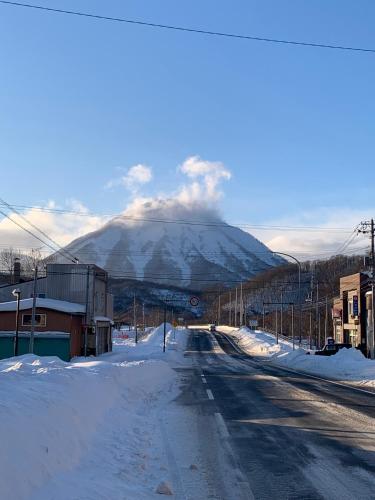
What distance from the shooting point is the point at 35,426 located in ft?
23.1

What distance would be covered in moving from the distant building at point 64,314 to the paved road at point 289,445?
33697 mm

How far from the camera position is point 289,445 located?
10.1 metres

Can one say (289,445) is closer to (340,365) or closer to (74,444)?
(74,444)

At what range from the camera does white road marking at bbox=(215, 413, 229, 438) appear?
37.3 feet

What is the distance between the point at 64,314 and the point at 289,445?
42682 millimetres


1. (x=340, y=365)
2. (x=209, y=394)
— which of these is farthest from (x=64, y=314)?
(x=209, y=394)

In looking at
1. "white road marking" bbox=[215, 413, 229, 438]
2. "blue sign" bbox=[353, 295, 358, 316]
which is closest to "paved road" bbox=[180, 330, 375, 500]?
"white road marking" bbox=[215, 413, 229, 438]

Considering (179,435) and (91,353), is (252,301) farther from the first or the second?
(179,435)

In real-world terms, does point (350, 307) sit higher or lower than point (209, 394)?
higher

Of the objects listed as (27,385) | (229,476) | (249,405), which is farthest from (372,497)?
(249,405)

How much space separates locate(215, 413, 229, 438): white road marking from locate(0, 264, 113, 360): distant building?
3784 cm

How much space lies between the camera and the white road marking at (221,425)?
37.3 feet

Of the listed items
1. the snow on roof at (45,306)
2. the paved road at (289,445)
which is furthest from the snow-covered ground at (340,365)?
the snow on roof at (45,306)

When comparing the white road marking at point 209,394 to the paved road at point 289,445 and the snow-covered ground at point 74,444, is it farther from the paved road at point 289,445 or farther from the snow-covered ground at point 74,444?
the snow-covered ground at point 74,444
